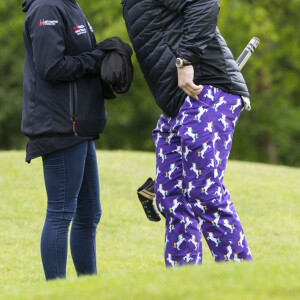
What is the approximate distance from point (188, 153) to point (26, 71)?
113cm

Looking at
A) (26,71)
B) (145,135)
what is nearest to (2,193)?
(26,71)

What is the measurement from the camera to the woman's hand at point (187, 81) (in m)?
3.79

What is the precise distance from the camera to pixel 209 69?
3.91 meters

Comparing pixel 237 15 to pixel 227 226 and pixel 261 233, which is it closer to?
pixel 261 233

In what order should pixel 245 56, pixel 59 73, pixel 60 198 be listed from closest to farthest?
1. pixel 59 73
2. pixel 60 198
3. pixel 245 56

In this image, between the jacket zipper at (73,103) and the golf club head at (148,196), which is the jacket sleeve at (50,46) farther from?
the golf club head at (148,196)

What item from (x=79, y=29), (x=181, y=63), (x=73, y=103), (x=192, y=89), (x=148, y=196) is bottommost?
(x=148, y=196)

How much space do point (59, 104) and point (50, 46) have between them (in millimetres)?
353

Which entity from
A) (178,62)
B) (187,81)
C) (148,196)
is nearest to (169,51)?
(178,62)

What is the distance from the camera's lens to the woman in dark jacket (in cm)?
383

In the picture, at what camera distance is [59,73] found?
3.83 metres

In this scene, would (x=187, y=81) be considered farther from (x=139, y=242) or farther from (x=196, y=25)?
(x=139, y=242)

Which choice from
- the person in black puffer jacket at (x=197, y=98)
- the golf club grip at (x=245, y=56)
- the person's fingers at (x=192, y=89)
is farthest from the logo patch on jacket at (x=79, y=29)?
the golf club grip at (x=245, y=56)

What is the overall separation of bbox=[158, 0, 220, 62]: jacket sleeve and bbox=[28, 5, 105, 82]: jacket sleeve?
677mm
